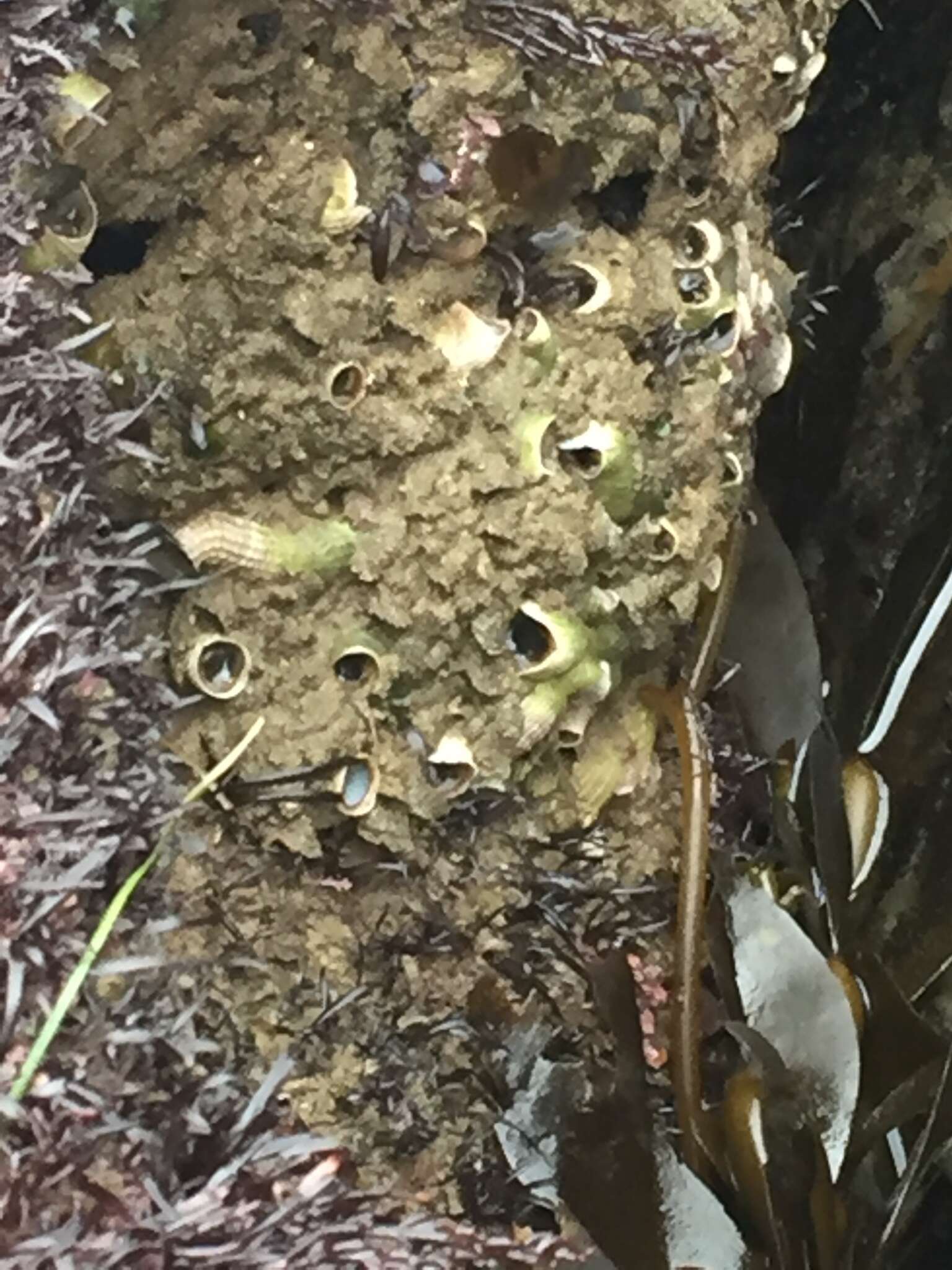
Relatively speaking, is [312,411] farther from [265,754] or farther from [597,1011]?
[597,1011]

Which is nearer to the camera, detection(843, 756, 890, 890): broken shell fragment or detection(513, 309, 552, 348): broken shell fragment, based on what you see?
detection(513, 309, 552, 348): broken shell fragment

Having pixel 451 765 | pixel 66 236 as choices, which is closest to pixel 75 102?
pixel 66 236

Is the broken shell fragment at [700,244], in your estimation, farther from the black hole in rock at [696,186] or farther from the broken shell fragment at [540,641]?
the broken shell fragment at [540,641]

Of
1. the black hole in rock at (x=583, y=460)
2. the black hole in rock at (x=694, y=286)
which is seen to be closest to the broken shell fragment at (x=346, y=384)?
the black hole in rock at (x=583, y=460)

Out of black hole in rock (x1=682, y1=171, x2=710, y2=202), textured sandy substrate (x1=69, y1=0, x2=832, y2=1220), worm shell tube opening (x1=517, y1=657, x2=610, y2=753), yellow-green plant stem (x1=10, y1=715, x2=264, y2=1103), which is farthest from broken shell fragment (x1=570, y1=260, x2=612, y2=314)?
yellow-green plant stem (x1=10, y1=715, x2=264, y2=1103)

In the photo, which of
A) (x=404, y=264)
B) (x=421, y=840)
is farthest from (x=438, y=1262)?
(x=404, y=264)

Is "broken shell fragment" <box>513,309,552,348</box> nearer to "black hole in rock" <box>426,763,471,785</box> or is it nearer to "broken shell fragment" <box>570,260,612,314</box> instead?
"broken shell fragment" <box>570,260,612,314</box>

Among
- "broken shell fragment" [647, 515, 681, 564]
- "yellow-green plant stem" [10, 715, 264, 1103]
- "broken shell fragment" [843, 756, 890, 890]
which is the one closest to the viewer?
"yellow-green plant stem" [10, 715, 264, 1103]
